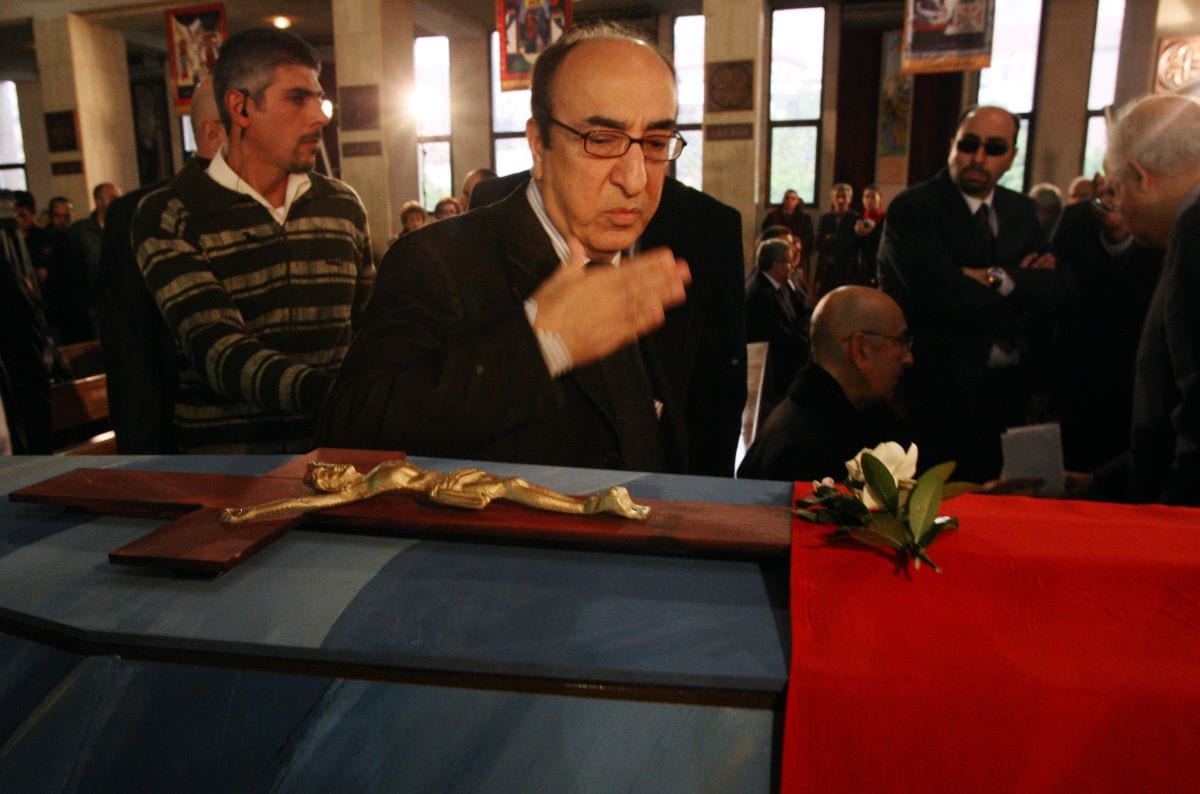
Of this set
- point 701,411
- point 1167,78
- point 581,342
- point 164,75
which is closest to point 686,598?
point 581,342

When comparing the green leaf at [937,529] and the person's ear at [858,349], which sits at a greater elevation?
the green leaf at [937,529]

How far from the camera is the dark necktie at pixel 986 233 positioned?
11.8 ft

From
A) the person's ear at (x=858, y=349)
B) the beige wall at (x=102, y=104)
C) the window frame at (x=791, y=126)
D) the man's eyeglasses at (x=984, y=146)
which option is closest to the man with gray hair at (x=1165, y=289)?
the person's ear at (x=858, y=349)

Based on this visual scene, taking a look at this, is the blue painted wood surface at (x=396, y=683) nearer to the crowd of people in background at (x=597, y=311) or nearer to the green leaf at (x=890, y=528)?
the green leaf at (x=890, y=528)

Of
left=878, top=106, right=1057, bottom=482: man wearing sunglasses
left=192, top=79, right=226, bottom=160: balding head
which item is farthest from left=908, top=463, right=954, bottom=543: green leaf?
left=192, top=79, right=226, bottom=160: balding head

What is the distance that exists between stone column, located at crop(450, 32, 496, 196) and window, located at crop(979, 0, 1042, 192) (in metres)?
8.53

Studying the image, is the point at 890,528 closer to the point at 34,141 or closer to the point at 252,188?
the point at 252,188

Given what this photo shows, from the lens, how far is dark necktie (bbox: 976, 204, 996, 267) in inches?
142

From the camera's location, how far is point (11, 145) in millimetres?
19438

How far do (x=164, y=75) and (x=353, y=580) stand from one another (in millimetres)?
20491

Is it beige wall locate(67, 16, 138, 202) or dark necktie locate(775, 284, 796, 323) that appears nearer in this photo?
dark necktie locate(775, 284, 796, 323)

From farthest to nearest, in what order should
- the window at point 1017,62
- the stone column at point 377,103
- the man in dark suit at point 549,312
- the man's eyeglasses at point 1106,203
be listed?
1. the window at point 1017,62
2. the stone column at point 377,103
3. the man's eyeglasses at point 1106,203
4. the man in dark suit at point 549,312

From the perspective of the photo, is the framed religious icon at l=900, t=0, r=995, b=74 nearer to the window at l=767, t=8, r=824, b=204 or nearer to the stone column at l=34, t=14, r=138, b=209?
the window at l=767, t=8, r=824, b=204

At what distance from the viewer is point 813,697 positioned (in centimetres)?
65
